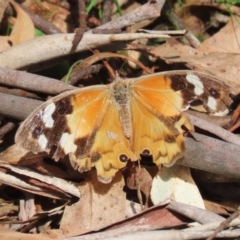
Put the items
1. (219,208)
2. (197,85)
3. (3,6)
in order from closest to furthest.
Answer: (197,85), (219,208), (3,6)

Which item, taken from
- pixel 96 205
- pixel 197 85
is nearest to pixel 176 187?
pixel 96 205

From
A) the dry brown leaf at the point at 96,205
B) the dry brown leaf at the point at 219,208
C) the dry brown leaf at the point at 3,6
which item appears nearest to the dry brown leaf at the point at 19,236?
the dry brown leaf at the point at 96,205

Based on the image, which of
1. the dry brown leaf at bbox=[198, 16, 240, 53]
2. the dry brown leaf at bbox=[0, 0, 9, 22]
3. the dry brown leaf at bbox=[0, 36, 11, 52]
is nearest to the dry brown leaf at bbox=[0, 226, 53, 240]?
the dry brown leaf at bbox=[0, 36, 11, 52]

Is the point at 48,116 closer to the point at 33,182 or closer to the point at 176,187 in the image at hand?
the point at 33,182

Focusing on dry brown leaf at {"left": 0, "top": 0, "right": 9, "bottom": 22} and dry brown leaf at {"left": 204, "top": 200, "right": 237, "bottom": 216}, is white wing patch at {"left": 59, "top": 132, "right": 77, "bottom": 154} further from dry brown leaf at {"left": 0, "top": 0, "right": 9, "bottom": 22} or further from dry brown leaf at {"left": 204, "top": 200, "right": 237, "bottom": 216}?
dry brown leaf at {"left": 0, "top": 0, "right": 9, "bottom": 22}

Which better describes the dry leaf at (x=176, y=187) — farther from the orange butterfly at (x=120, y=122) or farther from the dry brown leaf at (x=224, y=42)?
the dry brown leaf at (x=224, y=42)

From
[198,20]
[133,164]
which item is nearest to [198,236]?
[133,164]
